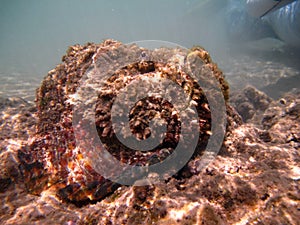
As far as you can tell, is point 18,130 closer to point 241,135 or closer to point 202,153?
point 202,153

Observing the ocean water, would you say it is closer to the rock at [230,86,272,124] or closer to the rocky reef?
the rock at [230,86,272,124]

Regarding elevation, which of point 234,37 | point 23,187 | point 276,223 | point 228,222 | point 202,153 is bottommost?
point 23,187

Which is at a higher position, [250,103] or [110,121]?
[250,103]

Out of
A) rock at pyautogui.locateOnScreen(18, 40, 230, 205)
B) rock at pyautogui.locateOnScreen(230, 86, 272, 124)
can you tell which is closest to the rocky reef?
→ rock at pyautogui.locateOnScreen(18, 40, 230, 205)

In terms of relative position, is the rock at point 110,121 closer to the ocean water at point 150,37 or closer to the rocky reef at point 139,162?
the rocky reef at point 139,162

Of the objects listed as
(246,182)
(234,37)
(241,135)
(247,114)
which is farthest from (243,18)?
(246,182)

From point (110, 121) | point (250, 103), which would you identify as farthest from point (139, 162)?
point (250, 103)

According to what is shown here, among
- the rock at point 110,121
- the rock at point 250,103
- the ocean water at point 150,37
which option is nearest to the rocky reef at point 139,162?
the rock at point 110,121

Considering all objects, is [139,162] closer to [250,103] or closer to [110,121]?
[110,121]
